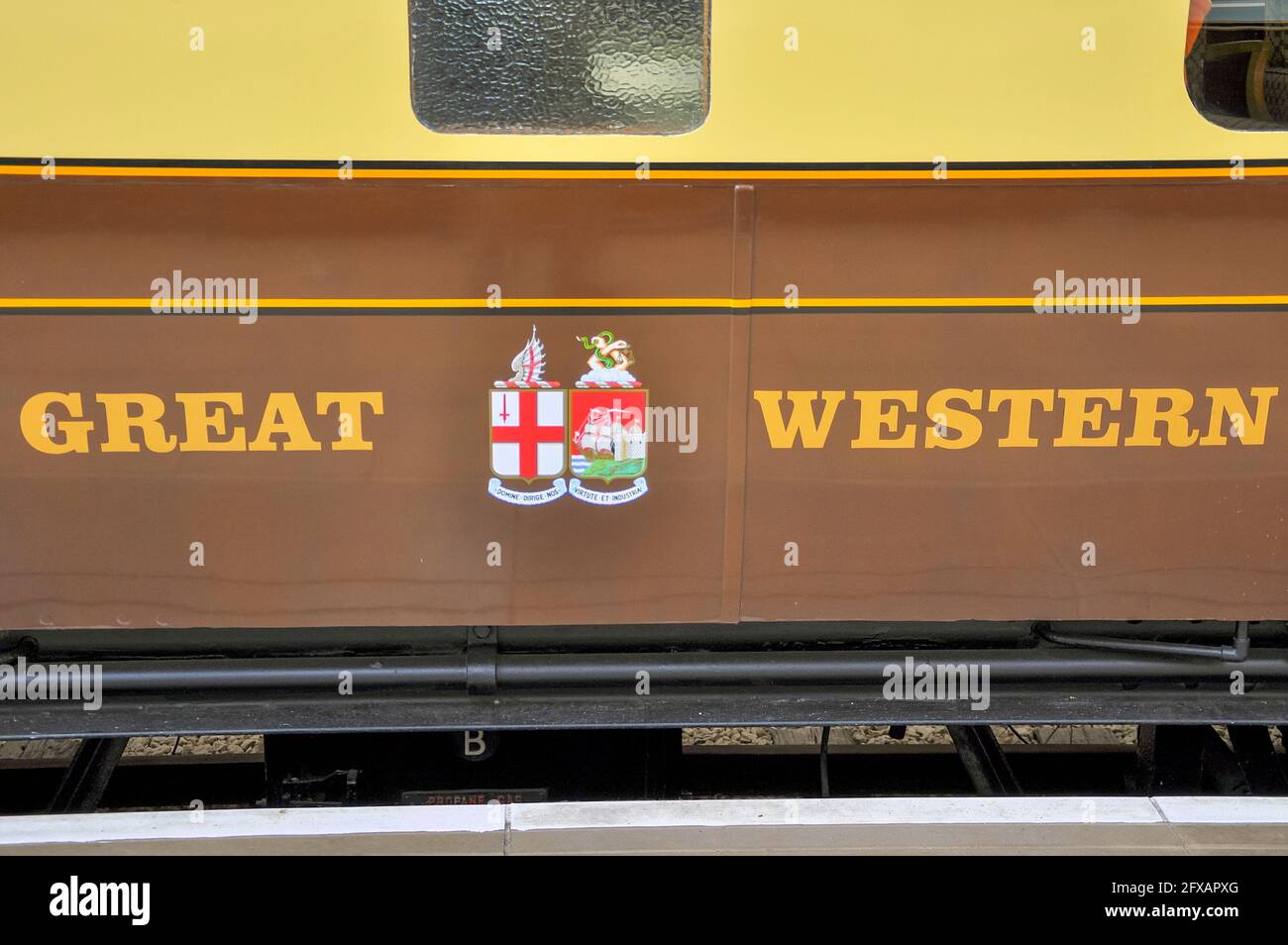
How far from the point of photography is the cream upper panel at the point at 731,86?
249 centimetres

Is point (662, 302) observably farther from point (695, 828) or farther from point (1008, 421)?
point (695, 828)

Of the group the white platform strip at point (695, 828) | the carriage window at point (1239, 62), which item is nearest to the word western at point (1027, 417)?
the carriage window at point (1239, 62)

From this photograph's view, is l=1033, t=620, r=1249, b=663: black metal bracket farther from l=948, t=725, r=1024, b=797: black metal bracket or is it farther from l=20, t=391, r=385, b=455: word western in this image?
l=20, t=391, r=385, b=455: word western

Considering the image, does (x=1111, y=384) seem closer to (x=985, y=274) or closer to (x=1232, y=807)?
(x=985, y=274)

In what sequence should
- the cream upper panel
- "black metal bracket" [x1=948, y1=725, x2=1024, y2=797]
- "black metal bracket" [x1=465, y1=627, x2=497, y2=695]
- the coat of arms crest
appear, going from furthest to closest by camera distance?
"black metal bracket" [x1=948, y1=725, x2=1024, y2=797], "black metal bracket" [x1=465, y1=627, x2=497, y2=695], the coat of arms crest, the cream upper panel

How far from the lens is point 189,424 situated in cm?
272

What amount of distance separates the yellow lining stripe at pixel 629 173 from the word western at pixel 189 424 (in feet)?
1.65

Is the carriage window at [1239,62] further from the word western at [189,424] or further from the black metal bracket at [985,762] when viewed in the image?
the word western at [189,424]

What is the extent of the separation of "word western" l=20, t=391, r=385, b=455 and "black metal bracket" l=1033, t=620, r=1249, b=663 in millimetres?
1913

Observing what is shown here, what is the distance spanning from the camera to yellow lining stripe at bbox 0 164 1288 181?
99.6 inches

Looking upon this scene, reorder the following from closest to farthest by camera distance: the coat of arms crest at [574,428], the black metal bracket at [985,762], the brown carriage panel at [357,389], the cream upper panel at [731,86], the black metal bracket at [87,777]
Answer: the cream upper panel at [731,86]
the brown carriage panel at [357,389]
the coat of arms crest at [574,428]
the black metal bracket at [87,777]
the black metal bracket at [985,762]

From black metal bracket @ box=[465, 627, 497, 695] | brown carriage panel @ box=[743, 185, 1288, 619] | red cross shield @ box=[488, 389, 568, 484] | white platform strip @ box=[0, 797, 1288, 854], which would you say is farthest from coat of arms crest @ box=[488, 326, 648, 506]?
white platform strip @ box=[0, 797, 1288, 854]

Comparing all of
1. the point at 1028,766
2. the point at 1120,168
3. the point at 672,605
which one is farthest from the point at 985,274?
the point at 1028,766

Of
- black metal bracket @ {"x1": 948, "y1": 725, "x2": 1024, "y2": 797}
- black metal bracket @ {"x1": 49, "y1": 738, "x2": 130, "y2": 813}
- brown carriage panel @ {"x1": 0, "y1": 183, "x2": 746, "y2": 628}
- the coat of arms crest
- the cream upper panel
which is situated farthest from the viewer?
black metal bracket @ {"x1": 948, "y1": 725, "x2": 1024, "y2": 797}
